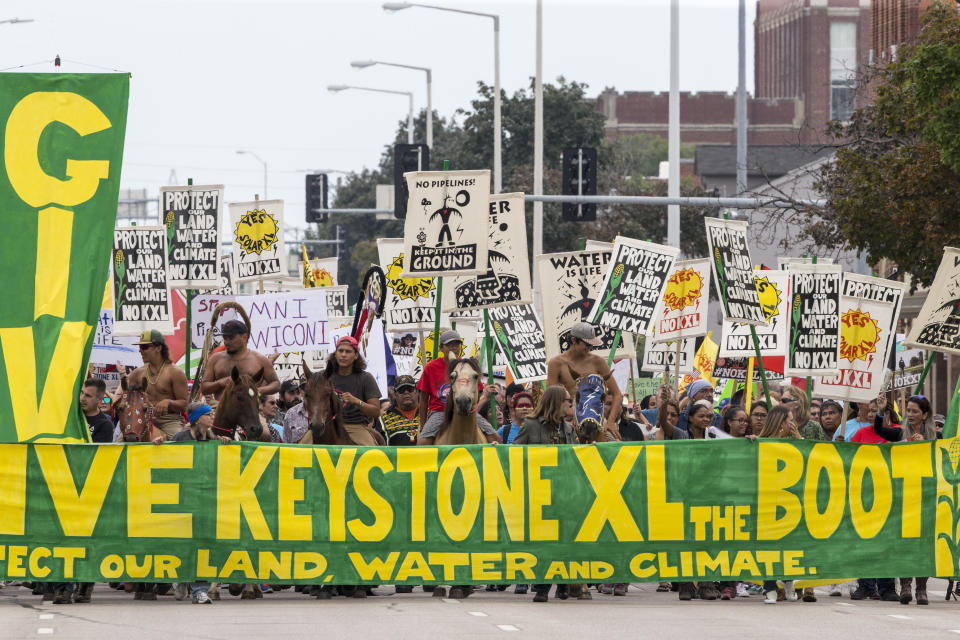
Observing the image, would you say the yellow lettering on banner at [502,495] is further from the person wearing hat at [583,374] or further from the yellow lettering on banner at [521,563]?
the person wearing hat at [583,374]

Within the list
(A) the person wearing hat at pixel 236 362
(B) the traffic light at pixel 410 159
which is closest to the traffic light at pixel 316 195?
(B) the traffic light at pixel 410 159

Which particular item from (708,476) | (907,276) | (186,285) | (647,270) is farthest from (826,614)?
(907,276)

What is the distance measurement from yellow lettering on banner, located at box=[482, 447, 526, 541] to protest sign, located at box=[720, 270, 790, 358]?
9604 mm

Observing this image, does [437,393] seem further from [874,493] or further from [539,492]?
[874,493]

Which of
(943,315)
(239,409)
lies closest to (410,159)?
(943,315)

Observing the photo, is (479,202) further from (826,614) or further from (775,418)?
(826,614)

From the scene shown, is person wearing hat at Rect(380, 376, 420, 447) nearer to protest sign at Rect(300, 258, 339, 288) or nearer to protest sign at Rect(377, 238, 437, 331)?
protest sign at Rect(377, 238, 437, 331)

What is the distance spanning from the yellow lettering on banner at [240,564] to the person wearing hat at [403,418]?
3657 mm

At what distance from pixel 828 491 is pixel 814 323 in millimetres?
5072

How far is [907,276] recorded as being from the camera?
43.2 meters

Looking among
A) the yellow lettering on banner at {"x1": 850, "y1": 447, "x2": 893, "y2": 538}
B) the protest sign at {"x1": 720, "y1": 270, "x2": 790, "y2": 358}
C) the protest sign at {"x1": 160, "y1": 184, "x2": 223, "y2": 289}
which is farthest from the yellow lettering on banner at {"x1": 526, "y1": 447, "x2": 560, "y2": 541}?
the protest sign at {"x1": 720, "y1": 270, "x2": 790, "y2": 358}

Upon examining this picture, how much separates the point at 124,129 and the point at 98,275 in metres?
1.06

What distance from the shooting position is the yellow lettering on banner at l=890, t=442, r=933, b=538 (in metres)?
14.6

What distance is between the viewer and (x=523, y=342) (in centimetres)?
2269
